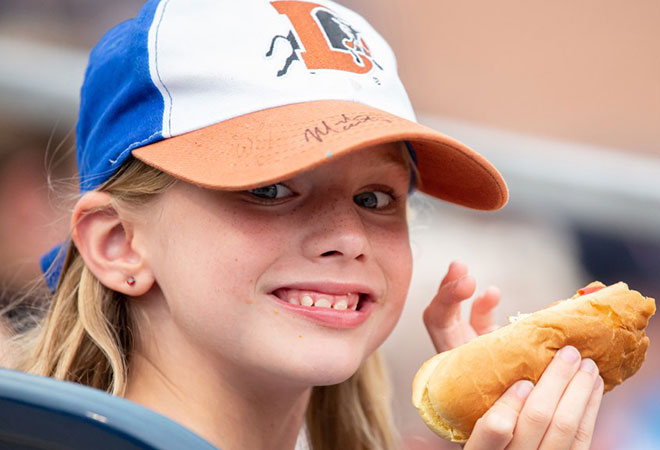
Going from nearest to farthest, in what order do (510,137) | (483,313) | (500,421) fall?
1. (500,421)
2. (483,313)
3. (510,137)

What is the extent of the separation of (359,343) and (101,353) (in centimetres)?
42

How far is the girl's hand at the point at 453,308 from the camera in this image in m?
1.51

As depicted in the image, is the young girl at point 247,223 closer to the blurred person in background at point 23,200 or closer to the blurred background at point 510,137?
the blurred background at point 510,137

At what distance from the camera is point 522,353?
1103 mm

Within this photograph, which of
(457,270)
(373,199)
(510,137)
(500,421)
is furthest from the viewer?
(510,137)

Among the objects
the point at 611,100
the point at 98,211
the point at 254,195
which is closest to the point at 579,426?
the point at 254,195

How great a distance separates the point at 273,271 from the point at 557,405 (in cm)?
42

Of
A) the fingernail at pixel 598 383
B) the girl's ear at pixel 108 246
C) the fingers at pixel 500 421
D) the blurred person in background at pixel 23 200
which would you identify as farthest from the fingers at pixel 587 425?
the blurred person in background at pixel 23 200

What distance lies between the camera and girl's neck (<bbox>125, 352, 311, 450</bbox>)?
1220mm

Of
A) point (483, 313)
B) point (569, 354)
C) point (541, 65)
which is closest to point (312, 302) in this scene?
point (569, 354)

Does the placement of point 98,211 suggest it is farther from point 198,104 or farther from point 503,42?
point 503,42

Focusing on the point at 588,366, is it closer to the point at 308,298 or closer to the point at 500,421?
the point at 500,421

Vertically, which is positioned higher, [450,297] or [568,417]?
[568,417]
